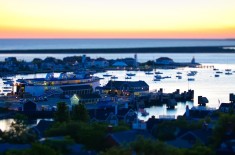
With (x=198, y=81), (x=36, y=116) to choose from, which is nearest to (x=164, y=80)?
(x=198, y=81)

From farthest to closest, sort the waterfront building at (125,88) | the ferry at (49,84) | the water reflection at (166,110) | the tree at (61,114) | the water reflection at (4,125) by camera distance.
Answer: the waterfront building at (125,88) → the ferry at (49,84) → the water reflection at (166,110) → the water reflection at (4,125) → the tree at (61,114)

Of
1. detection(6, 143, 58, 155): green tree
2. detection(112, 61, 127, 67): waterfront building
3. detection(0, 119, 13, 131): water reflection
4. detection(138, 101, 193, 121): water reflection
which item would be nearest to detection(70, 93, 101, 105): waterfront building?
detection(138, 101, 193, 121): water reflection

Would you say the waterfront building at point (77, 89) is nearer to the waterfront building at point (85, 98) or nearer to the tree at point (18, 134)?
the waterfront building at point (85, 98)

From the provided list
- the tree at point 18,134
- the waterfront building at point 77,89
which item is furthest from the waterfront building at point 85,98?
the tree at point 18,134

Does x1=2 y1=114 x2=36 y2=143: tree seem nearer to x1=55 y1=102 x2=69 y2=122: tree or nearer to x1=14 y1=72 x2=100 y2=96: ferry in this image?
x1=55 y1=102 x2=69 y2=122: tree

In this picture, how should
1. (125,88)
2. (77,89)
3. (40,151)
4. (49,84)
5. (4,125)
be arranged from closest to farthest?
(40,151) → (4,125) → (77,89) → (49,84) → (125,88)

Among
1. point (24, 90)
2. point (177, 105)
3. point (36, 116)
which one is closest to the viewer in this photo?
point (36, 116)

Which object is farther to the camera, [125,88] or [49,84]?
[125,88]

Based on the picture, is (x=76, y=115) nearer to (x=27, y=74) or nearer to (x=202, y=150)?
(x=202, y=150)

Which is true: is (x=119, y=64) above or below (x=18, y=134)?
above

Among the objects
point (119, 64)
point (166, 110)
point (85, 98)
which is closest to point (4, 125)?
point (85, 98)

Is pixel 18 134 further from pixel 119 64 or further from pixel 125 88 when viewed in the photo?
pixel 119 64
